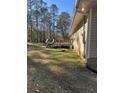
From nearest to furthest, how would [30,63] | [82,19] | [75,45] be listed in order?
[30,63] → [75,45] → [82,19]

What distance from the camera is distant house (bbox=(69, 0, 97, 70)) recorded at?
1.83m

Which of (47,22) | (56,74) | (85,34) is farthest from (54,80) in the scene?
(85,34)

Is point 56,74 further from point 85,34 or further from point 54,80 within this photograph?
point 85,34

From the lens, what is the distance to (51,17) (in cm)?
176

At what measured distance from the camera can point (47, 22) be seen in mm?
1766

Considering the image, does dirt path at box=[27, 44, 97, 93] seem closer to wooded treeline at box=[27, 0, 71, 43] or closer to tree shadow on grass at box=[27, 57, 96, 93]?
tree shadow on grass at box=[27, 57, 96, 93]

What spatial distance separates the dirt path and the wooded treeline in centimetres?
10

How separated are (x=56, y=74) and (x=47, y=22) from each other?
0.39 metres
